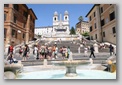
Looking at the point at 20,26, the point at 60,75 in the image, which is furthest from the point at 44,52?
the point at 60,75

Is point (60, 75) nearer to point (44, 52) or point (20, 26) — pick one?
point (44, 52)

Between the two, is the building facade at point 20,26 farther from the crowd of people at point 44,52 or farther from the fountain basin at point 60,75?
the fountain basin at point 60,75

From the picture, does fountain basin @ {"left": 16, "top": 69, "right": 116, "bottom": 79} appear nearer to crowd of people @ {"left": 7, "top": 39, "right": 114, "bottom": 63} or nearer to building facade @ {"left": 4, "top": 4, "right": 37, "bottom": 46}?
crowd of people @ {"left": 7, "top": 39, "right": 114, "bottom": 63}

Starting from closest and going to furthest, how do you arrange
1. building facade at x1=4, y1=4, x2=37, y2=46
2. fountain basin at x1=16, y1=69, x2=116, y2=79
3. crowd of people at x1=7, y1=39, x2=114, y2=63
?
1. fountain basin at x1=16, y1=69, x2=116, y2=79
2. crowd of people at x1=7, y1=39, x2=114, y2=63
3. building facade at x1=4, y1=4, x2=37, y2=46

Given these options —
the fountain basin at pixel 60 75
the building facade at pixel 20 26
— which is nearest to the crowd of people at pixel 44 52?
the building facade at pixel 20 26

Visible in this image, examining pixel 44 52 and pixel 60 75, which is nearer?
pixel 60 75

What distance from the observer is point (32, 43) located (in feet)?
27.7

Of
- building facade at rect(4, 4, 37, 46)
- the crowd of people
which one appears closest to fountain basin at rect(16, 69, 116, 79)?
the crowd of people

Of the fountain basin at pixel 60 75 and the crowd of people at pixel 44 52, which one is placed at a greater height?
the crowd of people at pixel 44 52

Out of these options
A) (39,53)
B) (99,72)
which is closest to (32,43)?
(39,53)

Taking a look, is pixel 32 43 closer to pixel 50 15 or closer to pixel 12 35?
pixel 12 35

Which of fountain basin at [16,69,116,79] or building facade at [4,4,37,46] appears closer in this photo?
fountain basin at [16,69,116,79]

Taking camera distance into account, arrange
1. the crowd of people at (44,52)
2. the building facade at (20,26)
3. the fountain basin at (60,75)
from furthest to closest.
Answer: the building facade at (20,26)
the crowd of people at (44,52)
the fountain basin at (60,75)

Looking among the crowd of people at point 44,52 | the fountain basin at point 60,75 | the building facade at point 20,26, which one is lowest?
the fountain basin at point 60,75
